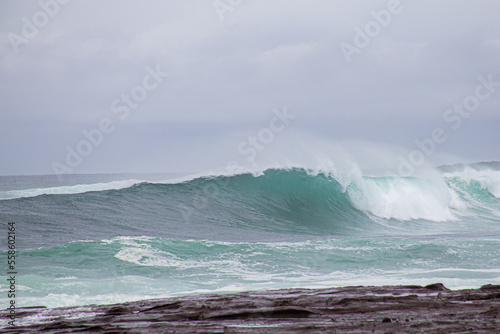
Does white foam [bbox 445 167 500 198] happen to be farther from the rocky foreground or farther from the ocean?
the rocky foreground

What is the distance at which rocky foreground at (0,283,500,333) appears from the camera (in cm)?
413

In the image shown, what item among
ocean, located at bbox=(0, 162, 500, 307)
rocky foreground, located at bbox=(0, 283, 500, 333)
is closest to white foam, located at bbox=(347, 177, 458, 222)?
ocean, located at bbox=(0, 162, 500, 307)

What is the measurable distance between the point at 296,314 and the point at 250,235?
31.2 ft

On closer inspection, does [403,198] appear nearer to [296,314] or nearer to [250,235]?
[250,235]

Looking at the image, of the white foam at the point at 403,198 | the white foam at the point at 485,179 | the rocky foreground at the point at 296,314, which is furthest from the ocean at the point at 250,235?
the rocky foreground at the point at 296,314

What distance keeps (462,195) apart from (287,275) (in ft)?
60.1

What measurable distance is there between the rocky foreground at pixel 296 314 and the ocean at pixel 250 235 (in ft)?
5.55

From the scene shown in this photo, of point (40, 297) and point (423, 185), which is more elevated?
point (423, 185)

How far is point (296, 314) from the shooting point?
15.0 feet

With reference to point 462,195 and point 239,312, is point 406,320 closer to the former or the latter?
point 239,312

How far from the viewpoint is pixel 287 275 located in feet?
28.1

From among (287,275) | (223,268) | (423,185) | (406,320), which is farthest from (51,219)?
(423,185)

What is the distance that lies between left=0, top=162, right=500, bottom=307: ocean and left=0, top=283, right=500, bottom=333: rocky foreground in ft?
5.55

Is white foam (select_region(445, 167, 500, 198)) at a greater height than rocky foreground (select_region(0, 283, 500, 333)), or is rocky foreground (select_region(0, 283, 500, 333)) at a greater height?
white foam (select_region(445, 167, 500, 198))
